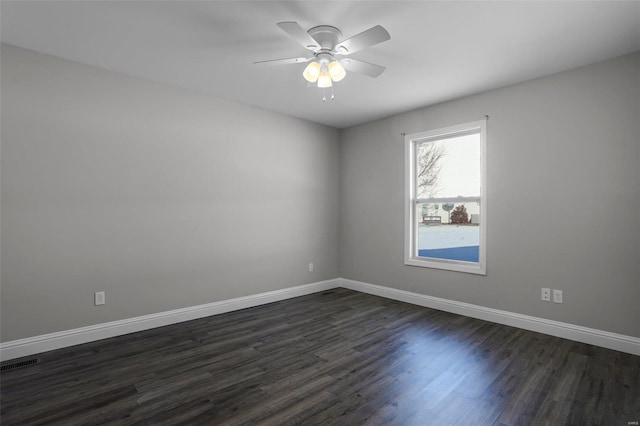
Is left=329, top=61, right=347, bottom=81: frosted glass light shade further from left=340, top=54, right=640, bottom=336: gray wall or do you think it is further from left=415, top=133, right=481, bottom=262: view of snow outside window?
left=415, top=133, right=481, bottom=262: view of snow outside window

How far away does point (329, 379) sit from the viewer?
2.29 meters

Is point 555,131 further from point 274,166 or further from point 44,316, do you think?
point 44,316

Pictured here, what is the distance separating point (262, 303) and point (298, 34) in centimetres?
325

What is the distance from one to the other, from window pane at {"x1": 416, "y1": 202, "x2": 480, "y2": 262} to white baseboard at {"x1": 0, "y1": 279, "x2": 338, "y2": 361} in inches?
80.0

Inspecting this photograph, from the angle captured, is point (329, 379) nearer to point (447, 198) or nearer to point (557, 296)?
point (557, 296)

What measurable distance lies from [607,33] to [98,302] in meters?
4.93

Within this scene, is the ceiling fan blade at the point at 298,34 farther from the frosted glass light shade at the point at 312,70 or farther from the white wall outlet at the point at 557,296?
the white wall outlet at the point at 557,296

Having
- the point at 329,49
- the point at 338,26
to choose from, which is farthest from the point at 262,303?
the point at 338,26

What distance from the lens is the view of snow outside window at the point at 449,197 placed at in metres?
3.81

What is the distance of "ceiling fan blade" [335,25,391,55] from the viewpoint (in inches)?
80.0

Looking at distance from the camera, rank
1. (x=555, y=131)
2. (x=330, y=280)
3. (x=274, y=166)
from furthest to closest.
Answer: (x=330, y=280), (x=274, y=166), (x=555, y=131)

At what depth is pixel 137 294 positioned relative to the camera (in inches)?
127

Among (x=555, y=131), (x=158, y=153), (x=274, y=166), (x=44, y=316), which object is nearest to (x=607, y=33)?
(x=555, y=131)

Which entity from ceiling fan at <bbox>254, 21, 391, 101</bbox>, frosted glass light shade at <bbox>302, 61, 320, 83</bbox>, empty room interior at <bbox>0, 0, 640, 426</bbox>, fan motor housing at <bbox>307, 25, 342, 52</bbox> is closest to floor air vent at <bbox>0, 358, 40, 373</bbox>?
→ empty room interior at <bbox>0, 0, 640, 426</bbox>
